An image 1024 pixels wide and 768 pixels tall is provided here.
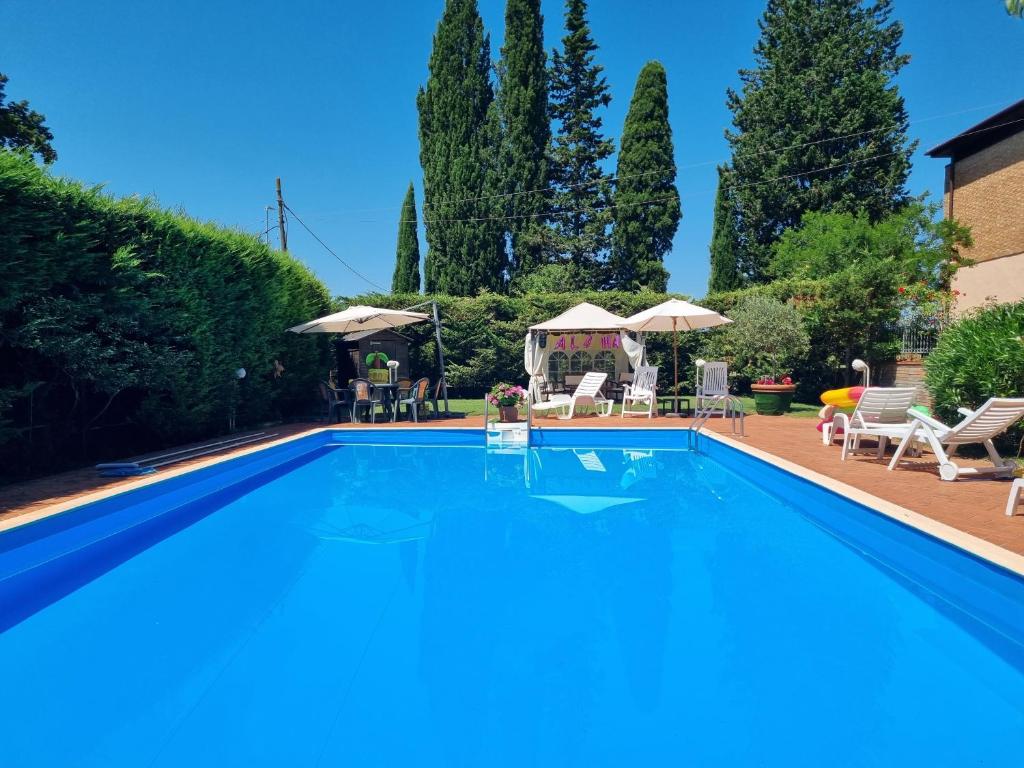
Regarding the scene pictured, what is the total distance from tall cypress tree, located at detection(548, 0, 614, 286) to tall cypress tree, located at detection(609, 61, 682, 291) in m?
1.44

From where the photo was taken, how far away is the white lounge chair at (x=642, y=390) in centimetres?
1209

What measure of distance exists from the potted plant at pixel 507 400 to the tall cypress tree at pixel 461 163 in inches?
468

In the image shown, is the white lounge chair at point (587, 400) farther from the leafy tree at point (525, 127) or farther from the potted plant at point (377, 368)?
the leafy tree at point (525, 127)

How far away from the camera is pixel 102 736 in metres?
2.44

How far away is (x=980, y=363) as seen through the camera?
698 centimetres

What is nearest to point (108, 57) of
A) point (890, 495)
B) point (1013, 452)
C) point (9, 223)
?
point (9, 223)

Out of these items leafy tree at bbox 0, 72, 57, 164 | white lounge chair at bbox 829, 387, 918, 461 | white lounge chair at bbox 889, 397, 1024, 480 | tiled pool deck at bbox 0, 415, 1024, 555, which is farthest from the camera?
leafy tree at bbox 0, 72, 57, 164

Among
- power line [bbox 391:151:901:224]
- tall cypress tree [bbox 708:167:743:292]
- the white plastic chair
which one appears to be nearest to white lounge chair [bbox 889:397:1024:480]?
the white plastic chair

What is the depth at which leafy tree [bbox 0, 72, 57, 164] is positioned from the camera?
1563 cm

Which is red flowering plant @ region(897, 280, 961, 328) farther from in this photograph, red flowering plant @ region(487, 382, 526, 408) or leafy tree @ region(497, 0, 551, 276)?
leafy tree @ region(497, 0, 551, 276)

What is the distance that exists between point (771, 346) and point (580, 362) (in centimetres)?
462

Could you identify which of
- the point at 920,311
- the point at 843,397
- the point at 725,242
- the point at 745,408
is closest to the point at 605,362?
the point at 745,408

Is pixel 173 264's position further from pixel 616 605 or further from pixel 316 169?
pixel 316 169

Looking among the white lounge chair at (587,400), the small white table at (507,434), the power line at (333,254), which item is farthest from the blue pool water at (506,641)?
the power line at (333,254)
